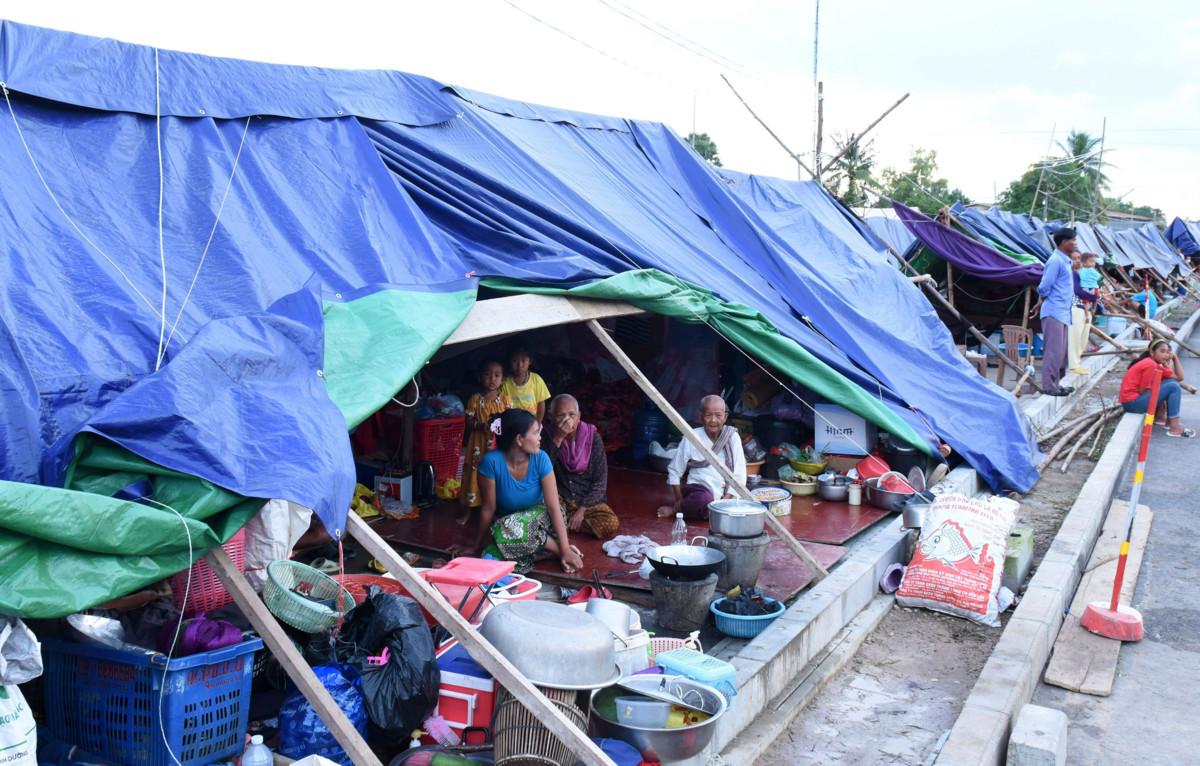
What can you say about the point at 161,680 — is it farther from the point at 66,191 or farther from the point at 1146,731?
the point at 1146,731

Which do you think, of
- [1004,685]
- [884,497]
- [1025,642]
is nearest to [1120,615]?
[1025,642]

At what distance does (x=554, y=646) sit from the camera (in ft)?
12.7

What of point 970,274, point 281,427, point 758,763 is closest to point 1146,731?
point 758,763

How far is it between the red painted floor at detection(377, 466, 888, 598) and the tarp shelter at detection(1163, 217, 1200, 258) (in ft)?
121

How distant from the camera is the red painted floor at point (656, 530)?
20.6ft

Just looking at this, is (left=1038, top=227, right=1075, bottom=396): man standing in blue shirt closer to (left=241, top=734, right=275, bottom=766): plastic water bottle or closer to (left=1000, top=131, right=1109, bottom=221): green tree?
(left=241, top=734, right=275, bottom=766): plastic water bottle

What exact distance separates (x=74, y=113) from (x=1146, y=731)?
6063 millimetres

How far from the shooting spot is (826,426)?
848 cm

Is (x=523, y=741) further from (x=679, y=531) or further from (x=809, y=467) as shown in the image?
(x=809, y=467)

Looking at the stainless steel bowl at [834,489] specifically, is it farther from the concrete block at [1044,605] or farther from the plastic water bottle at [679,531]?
the plastic water bottle at [679,531]

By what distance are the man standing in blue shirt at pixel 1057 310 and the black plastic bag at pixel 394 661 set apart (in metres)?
11.1

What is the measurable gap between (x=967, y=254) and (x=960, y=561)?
10.9 metres

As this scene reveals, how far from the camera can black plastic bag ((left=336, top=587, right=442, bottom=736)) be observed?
385 cm

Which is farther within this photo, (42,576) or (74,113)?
(74,113)
